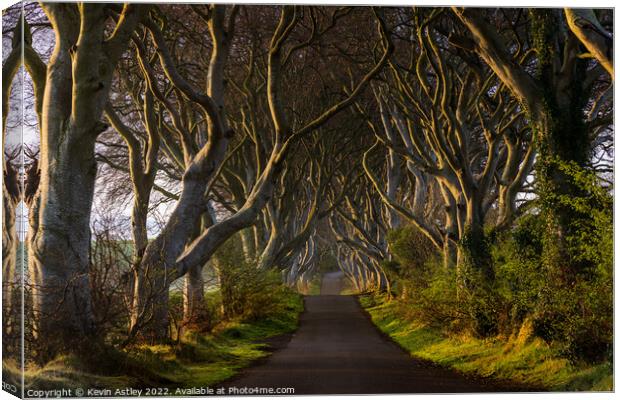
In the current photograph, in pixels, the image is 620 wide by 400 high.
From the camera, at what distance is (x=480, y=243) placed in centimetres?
2058

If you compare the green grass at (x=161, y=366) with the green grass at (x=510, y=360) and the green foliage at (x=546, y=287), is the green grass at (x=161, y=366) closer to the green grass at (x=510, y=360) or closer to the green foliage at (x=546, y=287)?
the green grass at (x=510, y=360)

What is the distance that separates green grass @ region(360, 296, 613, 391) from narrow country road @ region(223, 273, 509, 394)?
0.49 m

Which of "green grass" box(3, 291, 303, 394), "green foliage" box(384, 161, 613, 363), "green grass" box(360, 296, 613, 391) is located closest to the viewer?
"green grass" box(3, 291, 303, 394)

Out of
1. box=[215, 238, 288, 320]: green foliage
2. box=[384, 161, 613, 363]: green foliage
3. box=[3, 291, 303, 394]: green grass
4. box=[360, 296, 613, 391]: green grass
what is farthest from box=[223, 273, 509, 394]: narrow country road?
box=[215, 238, 288, 320]: green foliage

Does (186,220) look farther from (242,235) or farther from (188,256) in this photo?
(242,235)

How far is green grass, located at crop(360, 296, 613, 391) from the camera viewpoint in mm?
12281

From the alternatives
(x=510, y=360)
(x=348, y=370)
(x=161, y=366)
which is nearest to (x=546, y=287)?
(x=510, y=360)

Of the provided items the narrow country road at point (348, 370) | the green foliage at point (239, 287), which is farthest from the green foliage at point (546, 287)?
the green foliage at point (239, 287)

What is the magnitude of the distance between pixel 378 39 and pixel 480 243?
6146 mm

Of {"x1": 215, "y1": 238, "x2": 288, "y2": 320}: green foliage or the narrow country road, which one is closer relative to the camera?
the narrow country road

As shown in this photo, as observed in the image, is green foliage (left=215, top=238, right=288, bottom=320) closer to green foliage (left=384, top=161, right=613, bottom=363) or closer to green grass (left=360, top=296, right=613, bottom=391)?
green grass (left=360, top=296, right=613, bottom=391)

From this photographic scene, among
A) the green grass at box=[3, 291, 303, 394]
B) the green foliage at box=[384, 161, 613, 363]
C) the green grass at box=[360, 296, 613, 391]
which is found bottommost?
the green grass at box=[360, 296, 613, 391]

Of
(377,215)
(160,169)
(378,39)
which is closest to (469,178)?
(378,39)

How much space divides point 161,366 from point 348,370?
2.86m
